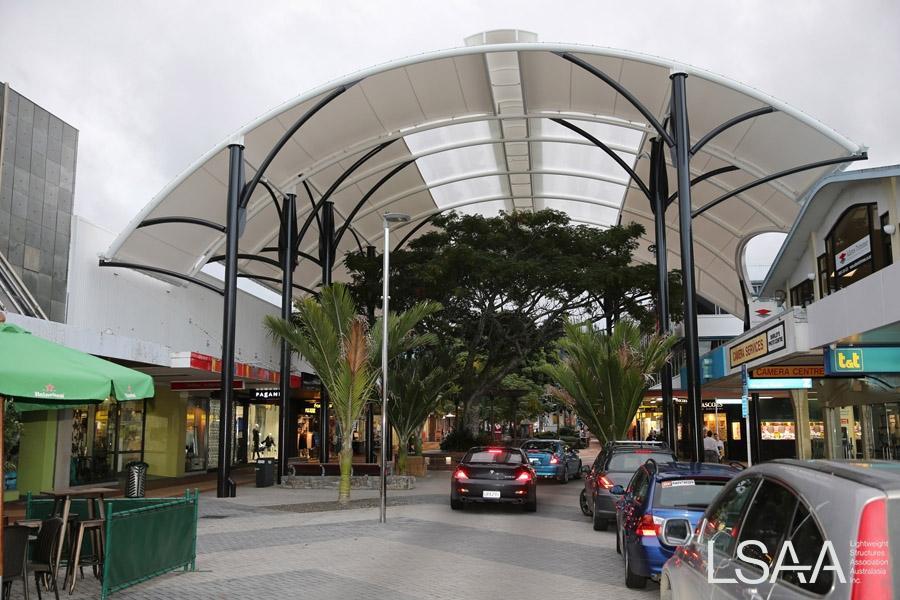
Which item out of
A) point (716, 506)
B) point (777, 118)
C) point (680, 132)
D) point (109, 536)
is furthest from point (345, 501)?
point (777, 118)

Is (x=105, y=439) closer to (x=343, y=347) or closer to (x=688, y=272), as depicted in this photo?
(x=343, y=347)

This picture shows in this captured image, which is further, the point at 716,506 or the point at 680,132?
the point at 680,132

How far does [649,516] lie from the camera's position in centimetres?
876

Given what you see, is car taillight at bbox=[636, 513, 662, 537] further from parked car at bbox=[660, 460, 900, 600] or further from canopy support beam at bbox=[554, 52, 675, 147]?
canopy support beam at bbox=[554, 52, 675, 147]

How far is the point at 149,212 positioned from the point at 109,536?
1911cm

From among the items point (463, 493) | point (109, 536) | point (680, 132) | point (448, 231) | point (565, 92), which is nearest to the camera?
point (109, 536)

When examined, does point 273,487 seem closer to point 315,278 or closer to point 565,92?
point 565,92

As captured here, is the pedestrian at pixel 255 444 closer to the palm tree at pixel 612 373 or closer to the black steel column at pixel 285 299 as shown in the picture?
the black steel column at pixel 285 299

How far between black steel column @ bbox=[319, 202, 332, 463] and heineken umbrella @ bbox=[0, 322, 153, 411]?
21.1 m

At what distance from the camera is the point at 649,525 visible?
8.73m

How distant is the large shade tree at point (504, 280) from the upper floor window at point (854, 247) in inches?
509

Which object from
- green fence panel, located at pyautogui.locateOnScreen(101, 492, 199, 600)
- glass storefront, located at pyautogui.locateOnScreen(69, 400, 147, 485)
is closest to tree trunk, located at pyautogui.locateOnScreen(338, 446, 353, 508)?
glass storefront, located at pyautogui.locateOnScreen(69, 400, 147, 485)

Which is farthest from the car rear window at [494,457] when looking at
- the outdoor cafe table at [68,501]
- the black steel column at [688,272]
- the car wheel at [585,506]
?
the outdoor cafe table at [68,501]

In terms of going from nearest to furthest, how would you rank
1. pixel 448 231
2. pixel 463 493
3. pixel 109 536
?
1. pixel 109 536
2. pixel 463 493
3. pixel 448 231
